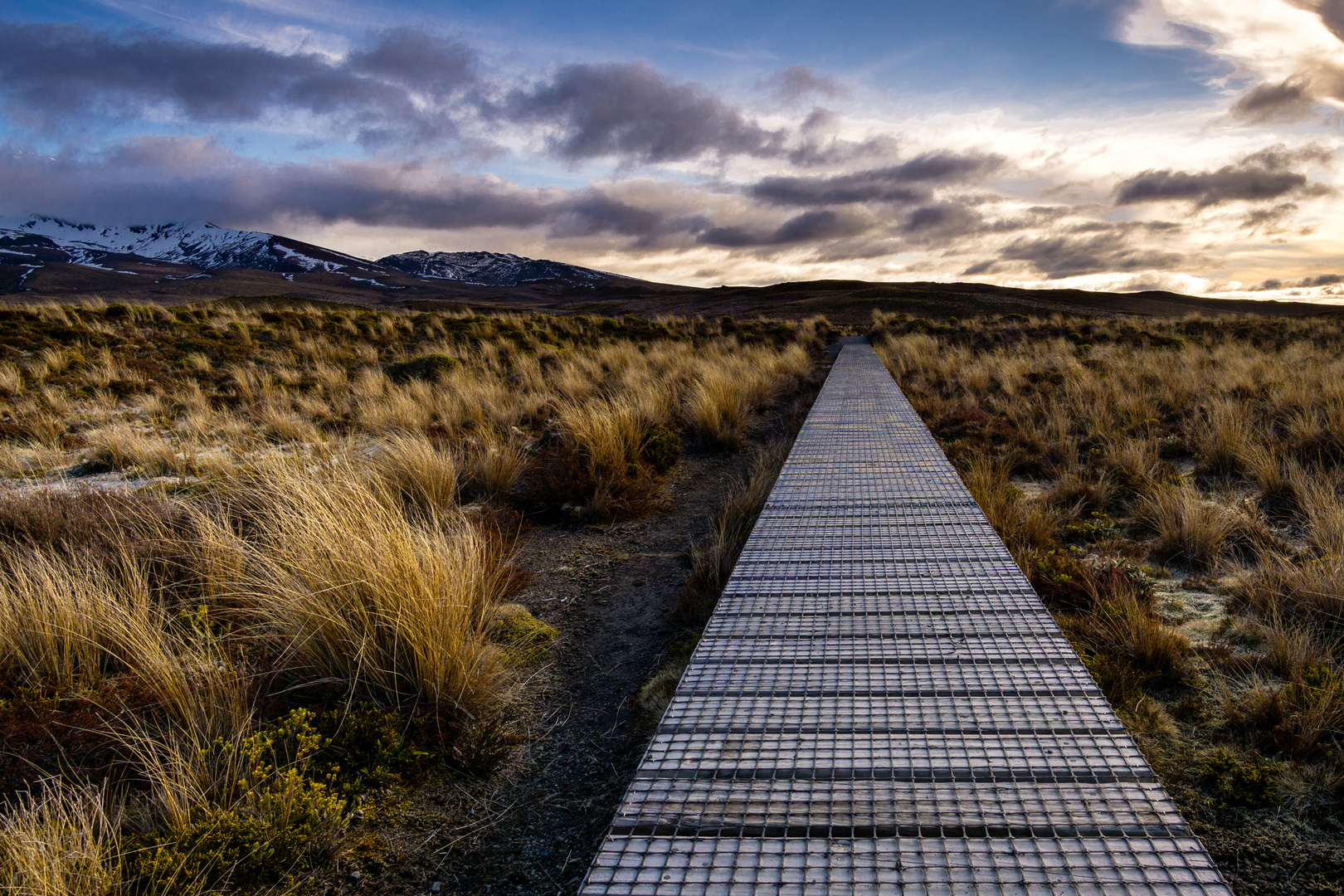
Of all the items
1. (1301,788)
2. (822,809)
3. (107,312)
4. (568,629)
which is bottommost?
(568,629)

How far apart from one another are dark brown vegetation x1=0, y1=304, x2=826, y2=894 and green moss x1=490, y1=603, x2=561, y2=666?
0.05 ft

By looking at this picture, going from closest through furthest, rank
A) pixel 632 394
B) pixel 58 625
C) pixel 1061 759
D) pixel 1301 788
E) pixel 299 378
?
pixel 1061 759, pixel 1301 788, pixel 58 625, pixel 632 394, pixel 299 378

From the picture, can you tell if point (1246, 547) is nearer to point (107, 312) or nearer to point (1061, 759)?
point (1061, 759)

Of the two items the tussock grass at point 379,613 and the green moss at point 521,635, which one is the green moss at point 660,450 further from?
the tussock grass at point 379,613

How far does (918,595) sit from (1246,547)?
120 inches

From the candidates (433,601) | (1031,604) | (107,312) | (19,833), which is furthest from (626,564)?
(107,312)

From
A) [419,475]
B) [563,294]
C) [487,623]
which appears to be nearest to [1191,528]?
[487,623]

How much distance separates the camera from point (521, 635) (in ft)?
10.9

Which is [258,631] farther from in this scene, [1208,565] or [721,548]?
[1208,565]

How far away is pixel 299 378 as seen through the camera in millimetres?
12000

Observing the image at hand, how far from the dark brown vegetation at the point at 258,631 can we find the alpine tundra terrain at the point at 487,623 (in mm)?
19

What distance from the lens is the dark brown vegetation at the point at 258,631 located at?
1.83 meters

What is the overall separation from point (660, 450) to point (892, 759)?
549 cm

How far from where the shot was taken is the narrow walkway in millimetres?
1140
